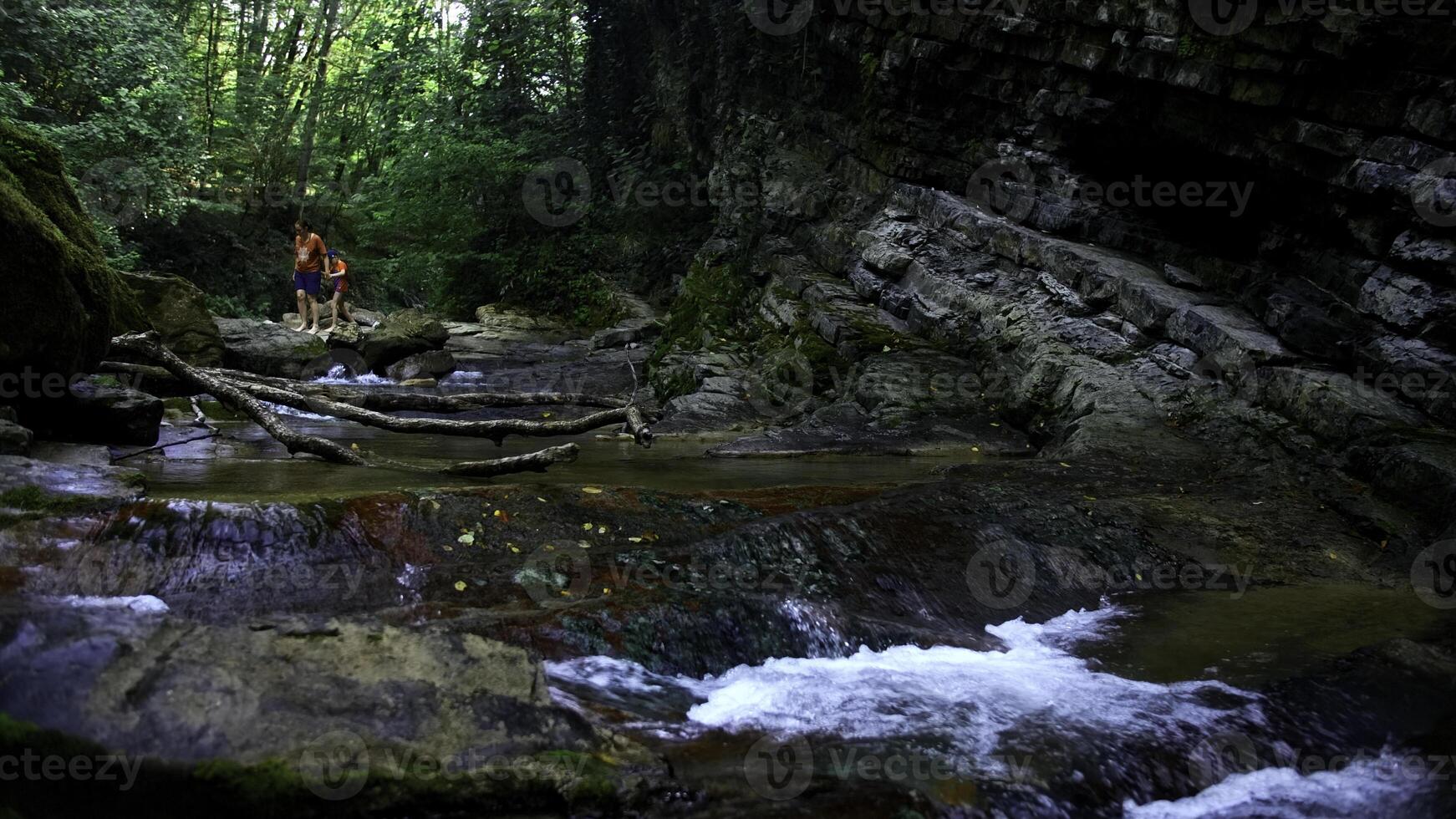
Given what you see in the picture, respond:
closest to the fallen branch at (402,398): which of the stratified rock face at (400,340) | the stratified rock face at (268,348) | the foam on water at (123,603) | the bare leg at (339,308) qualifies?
the foam on water at (123,603)

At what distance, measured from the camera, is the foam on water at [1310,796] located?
357cm

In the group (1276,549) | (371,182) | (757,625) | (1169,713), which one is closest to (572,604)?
(757,625)

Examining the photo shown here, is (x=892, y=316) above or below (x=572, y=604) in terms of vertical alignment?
above

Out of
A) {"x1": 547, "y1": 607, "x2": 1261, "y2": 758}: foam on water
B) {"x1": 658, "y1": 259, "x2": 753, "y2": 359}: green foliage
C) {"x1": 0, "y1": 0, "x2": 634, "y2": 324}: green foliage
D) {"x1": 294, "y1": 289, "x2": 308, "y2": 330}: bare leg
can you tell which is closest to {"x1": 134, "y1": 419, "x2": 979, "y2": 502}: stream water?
{"x1": 547, "y1": 607, "x2": 1261, "y2": 758}: foam on water

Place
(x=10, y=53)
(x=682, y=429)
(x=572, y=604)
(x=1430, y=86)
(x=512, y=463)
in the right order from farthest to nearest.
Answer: (x=10, y=53), (x=682, y=429), (x=1430, y=86), (x=512, y=463), (x=572, y=604)

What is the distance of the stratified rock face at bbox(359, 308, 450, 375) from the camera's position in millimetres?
15203

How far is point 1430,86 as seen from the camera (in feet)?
29.0

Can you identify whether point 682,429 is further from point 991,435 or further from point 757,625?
point 757,625

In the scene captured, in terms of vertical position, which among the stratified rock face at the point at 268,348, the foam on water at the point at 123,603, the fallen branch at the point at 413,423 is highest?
the fallen branch at the point at 413,423

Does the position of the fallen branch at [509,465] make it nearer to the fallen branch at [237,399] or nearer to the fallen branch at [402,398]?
the fallen branch at [237,399]

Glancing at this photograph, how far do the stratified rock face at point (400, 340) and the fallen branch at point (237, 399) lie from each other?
769 centimetres

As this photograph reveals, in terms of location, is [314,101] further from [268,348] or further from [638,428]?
[638,428]

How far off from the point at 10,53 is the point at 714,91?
470 inches

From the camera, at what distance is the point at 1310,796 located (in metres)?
3.72
